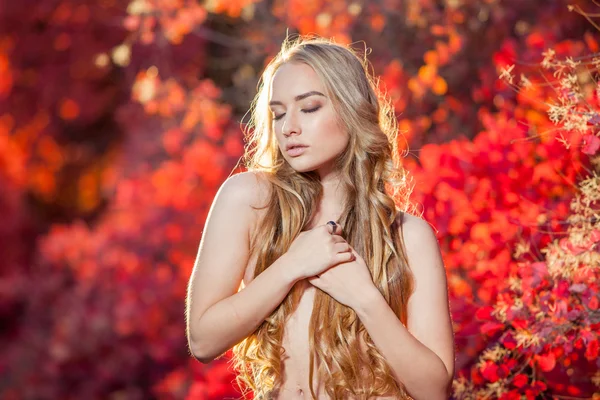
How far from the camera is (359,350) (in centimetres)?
292

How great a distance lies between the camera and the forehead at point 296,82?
2918 mm

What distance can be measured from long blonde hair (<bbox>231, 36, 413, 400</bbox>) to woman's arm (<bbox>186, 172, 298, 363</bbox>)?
0.28 ft

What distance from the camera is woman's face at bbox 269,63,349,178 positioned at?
114 inches

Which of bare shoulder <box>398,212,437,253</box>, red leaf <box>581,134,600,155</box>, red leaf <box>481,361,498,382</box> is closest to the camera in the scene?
bare shoulder <box>398,212,437,253</box>

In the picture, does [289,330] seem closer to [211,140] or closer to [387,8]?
[387,8]

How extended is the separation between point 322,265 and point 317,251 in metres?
0.04

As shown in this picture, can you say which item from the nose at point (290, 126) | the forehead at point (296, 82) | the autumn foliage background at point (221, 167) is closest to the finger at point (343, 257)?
the nose at point (290, 126)

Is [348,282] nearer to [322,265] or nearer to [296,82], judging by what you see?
[322,265]

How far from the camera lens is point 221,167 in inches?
329

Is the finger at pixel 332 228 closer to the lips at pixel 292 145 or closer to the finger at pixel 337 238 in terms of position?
the finger at pixel 337 238

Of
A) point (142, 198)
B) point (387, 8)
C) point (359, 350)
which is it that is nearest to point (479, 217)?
point (359, 350)

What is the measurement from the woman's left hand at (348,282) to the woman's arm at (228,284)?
0.13m

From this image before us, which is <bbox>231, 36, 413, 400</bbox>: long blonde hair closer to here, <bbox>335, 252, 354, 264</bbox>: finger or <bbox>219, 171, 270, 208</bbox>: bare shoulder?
<bbox>219, 171, 270, 208</bbox>: bare shoulder

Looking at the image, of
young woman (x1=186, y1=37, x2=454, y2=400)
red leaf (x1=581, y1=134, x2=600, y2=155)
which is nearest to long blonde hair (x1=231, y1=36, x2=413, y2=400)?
young woman (x1=186, y1=37, x2=454, y2=400)
